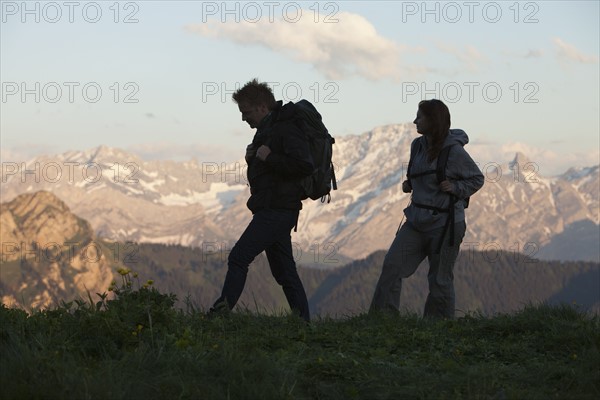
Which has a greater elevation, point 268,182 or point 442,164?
point 442,164

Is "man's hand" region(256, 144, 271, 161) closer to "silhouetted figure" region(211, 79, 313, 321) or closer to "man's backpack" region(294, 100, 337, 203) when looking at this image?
"silhouetted figure" region(211, 79, 313, 321)

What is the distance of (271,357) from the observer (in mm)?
8055

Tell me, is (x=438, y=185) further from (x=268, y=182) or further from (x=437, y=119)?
(x=268, y=182)

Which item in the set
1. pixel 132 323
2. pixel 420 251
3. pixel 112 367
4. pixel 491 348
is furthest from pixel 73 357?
pixel 420 251

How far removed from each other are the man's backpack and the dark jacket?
85mm

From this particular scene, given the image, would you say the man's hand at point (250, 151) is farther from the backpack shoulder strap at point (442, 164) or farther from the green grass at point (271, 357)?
the backpack shoulder strap at point (442, 164)

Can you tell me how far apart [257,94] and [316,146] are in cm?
93

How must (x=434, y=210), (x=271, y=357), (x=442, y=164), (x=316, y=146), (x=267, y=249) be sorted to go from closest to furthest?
1. (x=271, y=357)
2. (x=316, y=146)
3. (x=267, y=249)
4. (x=442, y=164)
5. (x=434, y=210)

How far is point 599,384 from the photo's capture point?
7391 mm

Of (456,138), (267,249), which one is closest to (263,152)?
(267,249)

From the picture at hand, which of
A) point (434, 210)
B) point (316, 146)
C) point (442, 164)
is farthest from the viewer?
point (434, 210)

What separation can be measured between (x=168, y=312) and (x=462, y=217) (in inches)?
186

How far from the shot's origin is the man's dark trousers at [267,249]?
1080 centimetres

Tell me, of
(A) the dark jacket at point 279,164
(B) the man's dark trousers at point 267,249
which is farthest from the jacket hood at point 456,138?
(B) the man's dark trousers at point 267,249
